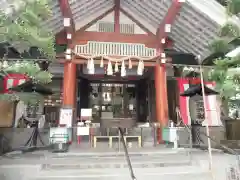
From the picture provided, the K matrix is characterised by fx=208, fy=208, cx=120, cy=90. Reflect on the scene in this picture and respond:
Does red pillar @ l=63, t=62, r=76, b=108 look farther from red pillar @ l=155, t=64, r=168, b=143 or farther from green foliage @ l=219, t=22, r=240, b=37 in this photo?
green foliage @ l=219, t=22, r=240, b=37

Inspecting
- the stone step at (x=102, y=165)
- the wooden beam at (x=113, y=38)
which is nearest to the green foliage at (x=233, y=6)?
the stone step at (x=102, y=165)

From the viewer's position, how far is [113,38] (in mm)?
7938

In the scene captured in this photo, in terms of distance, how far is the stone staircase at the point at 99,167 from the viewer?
382 cm

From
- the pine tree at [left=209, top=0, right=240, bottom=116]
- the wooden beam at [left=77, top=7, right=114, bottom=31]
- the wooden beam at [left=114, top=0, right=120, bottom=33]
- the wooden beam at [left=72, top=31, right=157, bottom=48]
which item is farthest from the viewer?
the wooden beam at [left=114, top=0, right=120, bottom=33]

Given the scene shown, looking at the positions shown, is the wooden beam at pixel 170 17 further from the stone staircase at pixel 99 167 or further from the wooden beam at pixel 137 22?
the stone staircase at pixel 99 167

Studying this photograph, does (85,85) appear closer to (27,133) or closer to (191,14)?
(27,133)

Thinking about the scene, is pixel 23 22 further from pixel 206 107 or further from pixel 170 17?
pixel 206 107

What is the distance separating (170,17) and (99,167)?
5190 mm

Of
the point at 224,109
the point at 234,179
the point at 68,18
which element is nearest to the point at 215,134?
→ the point at 224,109

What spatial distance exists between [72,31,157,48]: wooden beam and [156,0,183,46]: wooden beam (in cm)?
39

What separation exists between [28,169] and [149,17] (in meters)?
6.58

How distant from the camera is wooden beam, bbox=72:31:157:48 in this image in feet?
25.6

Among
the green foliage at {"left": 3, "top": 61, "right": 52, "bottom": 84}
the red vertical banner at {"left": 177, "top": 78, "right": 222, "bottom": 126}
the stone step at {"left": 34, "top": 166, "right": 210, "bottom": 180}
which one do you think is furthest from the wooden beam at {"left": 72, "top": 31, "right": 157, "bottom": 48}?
the stone step at {"left": 34, "top": 166, "right": 210, "bottom": 180}

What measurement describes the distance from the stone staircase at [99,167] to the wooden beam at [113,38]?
177 inches
